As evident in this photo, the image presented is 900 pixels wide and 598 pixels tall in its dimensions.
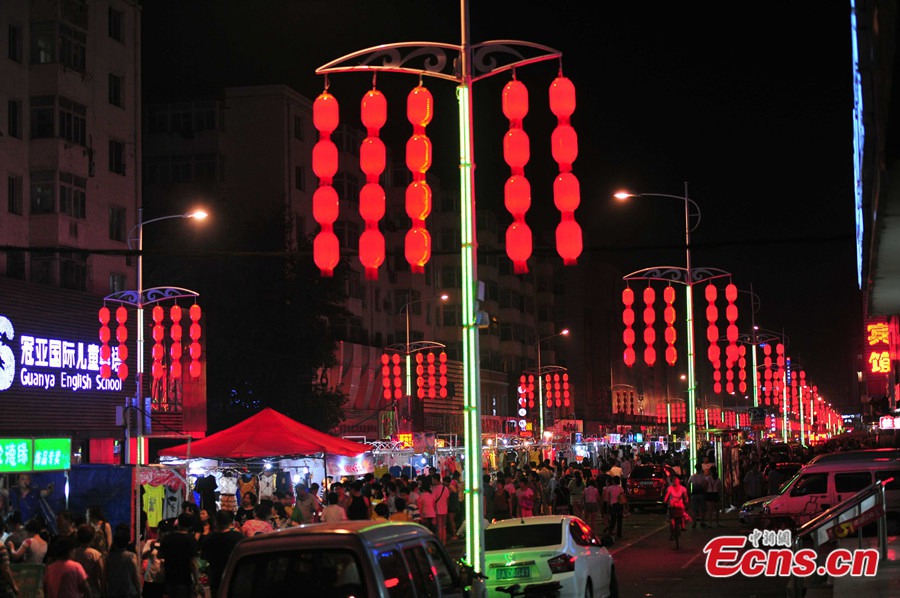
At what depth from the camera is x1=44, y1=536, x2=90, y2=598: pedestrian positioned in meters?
13.0

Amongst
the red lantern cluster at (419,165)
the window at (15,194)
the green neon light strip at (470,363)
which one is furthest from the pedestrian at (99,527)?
the window at (15,194)

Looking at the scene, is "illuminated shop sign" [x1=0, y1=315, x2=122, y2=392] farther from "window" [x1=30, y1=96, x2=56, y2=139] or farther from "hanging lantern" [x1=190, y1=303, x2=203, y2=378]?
"window" [x1=30, y1=96, x2=56, y2=139]

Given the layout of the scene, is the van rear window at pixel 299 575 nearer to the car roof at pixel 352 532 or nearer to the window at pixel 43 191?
Result: the car roof at pixel 352 532

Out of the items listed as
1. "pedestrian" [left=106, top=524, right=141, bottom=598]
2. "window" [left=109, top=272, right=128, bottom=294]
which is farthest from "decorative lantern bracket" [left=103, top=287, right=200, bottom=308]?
"pedestrian" [left=106, top=524, right=141, bottom=598]

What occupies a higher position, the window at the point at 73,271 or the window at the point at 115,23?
the window at the point at 115,23

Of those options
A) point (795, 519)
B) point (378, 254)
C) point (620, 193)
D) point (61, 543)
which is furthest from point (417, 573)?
point (620, 193)

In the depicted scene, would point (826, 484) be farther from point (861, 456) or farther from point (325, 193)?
point (325, 193)

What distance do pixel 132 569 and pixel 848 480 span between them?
18914 mm

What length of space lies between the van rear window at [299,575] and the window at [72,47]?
33908 millimetres

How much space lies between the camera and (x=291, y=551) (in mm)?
10094

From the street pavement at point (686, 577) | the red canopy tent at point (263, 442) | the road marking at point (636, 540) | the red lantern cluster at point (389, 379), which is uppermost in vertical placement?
the red lantern cluster at point (389, 379)

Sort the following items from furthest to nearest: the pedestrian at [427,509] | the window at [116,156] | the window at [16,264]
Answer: the window at [116,156] < the window at [16,264] < the pedestrian at [427,509]

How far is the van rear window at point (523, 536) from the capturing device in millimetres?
17297

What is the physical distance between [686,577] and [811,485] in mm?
7761
